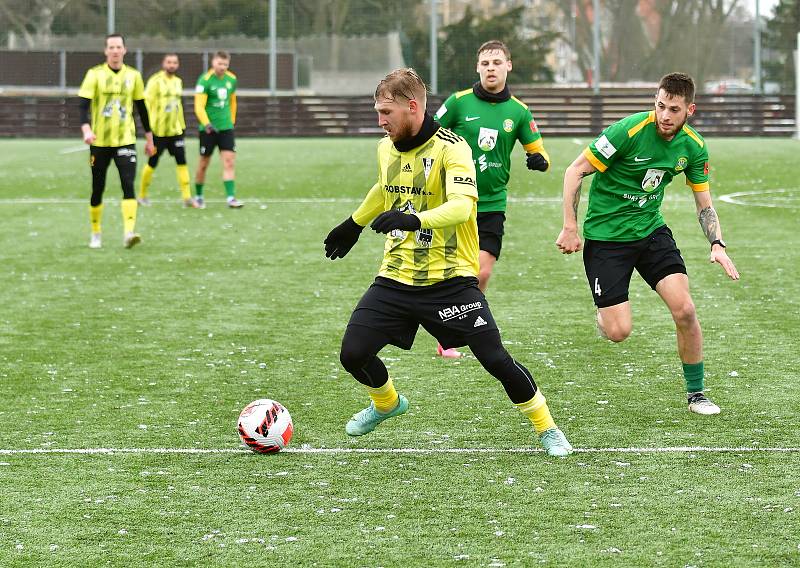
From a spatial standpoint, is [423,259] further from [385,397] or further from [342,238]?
[385,397]

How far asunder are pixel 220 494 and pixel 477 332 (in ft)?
4.57

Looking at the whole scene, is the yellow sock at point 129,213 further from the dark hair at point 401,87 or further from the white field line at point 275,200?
→ the dark hair at point 401,87

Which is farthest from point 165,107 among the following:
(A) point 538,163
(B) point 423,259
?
(B) point 423,259

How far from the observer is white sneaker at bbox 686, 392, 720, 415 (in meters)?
7.20

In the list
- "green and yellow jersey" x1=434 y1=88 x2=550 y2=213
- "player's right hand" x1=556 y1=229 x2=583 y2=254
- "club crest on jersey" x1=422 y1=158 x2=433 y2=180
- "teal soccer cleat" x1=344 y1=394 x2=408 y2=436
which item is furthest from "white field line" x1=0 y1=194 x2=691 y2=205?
"club crest on jersey" x1=422 y1=158 x2=433 y2=180

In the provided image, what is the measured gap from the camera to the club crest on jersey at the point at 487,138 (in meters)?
9.02

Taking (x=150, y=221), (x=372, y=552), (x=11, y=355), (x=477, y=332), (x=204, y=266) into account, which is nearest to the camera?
(x=372, y=552)

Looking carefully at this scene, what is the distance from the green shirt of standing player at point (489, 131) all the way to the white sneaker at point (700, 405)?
2016mm

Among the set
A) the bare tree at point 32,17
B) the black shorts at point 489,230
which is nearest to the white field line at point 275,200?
the black shorts at point 489,230

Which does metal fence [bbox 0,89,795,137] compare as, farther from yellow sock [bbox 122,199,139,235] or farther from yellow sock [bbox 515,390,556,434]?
yellow sock [bbox 515,390,556,434]

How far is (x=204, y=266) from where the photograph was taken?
13461 mm

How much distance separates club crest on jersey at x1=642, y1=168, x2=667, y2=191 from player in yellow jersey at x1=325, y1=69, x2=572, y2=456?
1400mm

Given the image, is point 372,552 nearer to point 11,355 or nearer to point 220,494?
point 220,494

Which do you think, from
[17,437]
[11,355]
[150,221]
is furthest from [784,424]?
[150,221]
